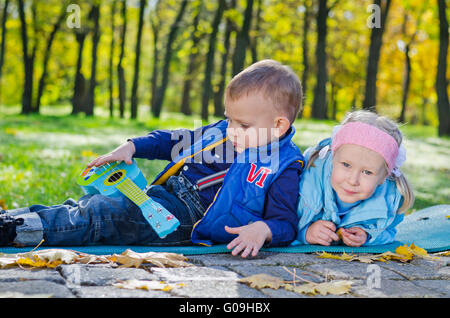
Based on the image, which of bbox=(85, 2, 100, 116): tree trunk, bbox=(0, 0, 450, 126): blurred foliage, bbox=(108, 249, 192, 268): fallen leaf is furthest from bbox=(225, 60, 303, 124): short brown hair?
bbox=(85, 2, 100, 116): tree trunk

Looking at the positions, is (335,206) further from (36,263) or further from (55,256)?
(36,263)

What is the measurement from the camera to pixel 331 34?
27016 millimetres

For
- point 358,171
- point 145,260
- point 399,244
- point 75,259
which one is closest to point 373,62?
point 399,244

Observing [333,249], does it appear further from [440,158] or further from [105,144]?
[440,158]

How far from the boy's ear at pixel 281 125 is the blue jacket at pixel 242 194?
109mm

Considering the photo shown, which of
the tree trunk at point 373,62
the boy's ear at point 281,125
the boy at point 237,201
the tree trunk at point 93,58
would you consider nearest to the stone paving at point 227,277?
the boy at point 237,201

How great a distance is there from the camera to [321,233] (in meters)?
3.37

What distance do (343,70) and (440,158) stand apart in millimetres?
20893

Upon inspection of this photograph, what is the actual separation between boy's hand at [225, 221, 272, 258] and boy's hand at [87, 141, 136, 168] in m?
0.91

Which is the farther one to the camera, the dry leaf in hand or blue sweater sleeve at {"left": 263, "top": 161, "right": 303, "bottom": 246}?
blue sweater sleeve at {"left": 263, "top": 161, "right": 303, "bottom": 246}

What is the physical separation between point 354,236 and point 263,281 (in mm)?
1224

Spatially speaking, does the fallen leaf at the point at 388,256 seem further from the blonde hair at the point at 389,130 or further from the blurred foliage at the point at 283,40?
the blurred foliage at the point at 283,40

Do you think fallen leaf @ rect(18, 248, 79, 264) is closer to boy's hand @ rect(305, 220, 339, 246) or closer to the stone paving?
the stone paving

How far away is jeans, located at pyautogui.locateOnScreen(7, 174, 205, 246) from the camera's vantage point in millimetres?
3097
